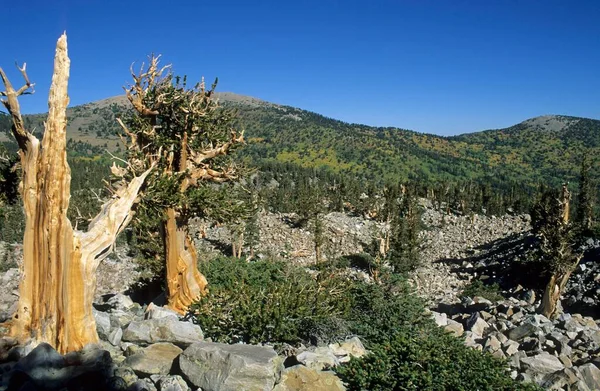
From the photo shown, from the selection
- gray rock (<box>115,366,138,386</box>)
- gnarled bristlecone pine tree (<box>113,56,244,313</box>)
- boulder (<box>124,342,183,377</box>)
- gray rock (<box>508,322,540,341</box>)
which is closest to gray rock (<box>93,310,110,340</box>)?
boulder (<box>124,342,183,377</box>)

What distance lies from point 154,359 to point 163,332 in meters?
0.87

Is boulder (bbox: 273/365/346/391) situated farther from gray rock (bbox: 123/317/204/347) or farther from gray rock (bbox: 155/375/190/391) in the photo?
gray rock (bbox: 123/317/204/347)

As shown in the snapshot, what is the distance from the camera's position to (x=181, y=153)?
13523mm

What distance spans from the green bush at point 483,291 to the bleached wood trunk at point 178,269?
19.7 meters

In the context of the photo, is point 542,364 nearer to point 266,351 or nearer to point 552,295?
point 266,351

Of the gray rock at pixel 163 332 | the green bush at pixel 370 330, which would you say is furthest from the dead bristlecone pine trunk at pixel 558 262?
the gray rock at pixel 163 332

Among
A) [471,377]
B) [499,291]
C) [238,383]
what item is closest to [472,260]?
[499,291]

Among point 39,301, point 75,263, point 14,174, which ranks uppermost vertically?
point 14,174

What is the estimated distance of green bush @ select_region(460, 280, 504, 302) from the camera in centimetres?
2677

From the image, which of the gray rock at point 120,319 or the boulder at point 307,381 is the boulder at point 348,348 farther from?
the gray rock at point 120,319

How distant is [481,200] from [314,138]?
121617 mm

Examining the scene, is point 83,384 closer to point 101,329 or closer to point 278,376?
point 101,329

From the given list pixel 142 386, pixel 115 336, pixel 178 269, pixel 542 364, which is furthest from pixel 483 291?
pixel 142 386

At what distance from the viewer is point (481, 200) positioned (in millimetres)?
79750
